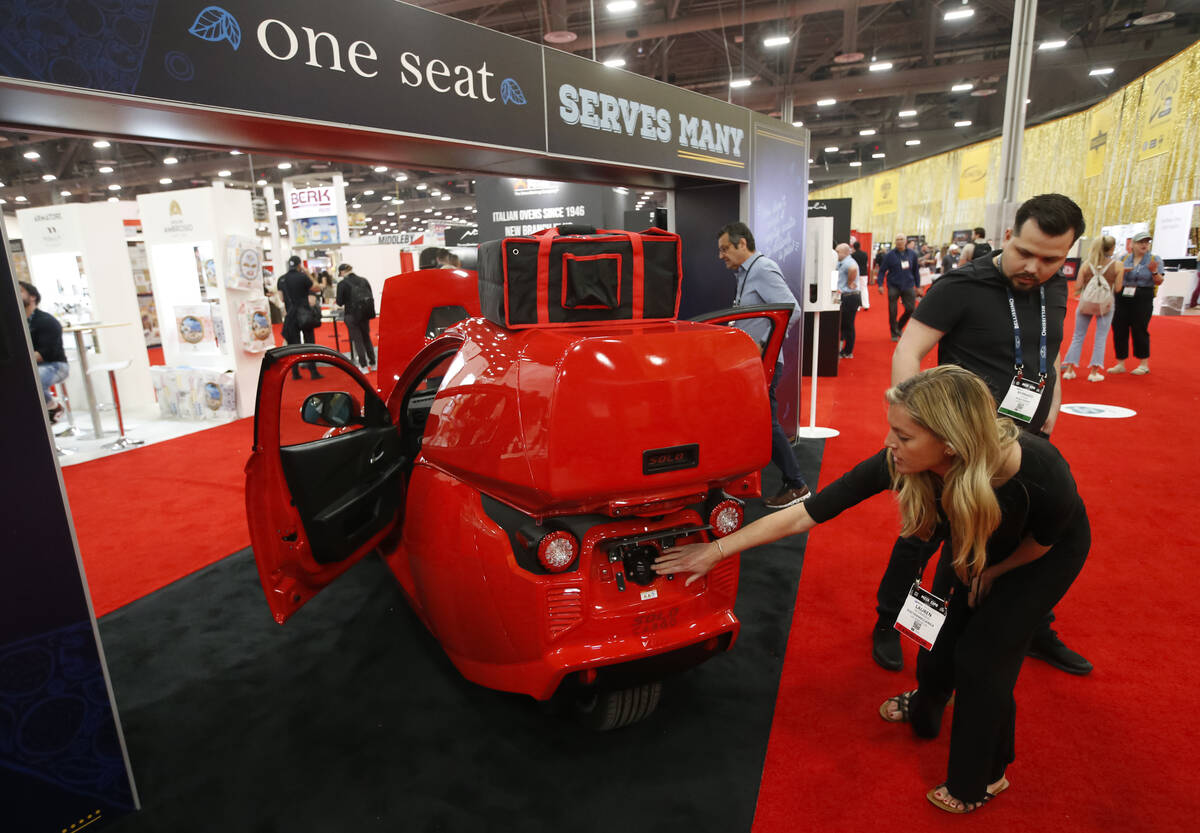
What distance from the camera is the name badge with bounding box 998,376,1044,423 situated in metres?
2.17

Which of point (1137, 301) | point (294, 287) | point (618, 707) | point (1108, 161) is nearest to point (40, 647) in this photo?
point (618, 707)

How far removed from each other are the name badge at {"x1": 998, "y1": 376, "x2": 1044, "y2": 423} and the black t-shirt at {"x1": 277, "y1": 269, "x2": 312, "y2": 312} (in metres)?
8.46

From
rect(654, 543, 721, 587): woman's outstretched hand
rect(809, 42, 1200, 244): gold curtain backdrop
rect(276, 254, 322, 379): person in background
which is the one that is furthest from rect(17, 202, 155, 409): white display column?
rect(809, 42, 1200, 244): gold curtain backdrop

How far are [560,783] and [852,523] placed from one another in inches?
99.2

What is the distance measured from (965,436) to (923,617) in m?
0.65

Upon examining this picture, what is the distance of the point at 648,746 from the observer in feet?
7.20

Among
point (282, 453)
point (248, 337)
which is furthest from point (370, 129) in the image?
point (248, 337)

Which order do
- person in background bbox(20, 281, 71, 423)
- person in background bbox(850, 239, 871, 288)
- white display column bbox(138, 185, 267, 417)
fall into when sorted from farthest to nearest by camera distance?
person in background bbox(850, 239, 871, 288) < white display column bbox(138, 185, 267, 417) < person in background bbox(20, 281, 71, 423)

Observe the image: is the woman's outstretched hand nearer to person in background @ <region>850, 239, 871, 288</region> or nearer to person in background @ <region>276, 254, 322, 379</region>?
person in background @ <region>276, 254, 322, 379</region>

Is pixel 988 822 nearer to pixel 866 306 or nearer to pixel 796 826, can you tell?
pixel 796 826

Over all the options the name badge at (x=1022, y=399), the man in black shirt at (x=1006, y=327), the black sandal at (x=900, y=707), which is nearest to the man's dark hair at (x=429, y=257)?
the man in black shirt at (x=1006, y=327)

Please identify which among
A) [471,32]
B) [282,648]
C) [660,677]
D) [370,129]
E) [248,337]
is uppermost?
[471,32]

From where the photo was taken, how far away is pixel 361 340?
1029 centimetres

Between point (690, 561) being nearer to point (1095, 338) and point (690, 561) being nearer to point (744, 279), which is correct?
point (744, 279)
